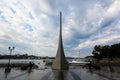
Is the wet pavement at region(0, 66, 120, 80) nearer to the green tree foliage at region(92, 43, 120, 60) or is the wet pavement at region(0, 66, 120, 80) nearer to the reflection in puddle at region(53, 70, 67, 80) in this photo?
the reflection in puddle at region(53, 70, 67, 80)

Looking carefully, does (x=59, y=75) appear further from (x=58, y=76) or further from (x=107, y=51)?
(x=107, y=51)

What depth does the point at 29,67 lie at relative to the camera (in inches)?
1863

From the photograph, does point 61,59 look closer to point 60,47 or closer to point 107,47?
point 60,47

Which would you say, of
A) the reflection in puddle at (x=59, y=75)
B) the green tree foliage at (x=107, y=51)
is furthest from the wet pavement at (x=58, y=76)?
the green tree foliage at (x=107, y=51)

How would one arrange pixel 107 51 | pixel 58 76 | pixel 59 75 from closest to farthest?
pixel 58 76
pixel 59 75
pixel 107 51

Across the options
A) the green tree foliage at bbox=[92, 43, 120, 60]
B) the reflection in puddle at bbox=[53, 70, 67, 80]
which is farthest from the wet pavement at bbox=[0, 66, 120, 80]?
the green tree foliage at bbox=[92, 43, 120, 60]

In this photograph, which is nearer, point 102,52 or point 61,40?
point 61,40

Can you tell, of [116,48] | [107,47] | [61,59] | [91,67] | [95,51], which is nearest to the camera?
[61,59]

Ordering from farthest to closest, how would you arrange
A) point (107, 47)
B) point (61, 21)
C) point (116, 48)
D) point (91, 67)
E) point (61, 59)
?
point (107, 47) → point (116, 48) → point (91, 67) → point (61, 21) → point (61, 59)

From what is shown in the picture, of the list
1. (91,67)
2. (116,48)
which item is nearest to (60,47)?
(91,67)

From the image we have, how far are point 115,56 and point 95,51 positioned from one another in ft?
46.3

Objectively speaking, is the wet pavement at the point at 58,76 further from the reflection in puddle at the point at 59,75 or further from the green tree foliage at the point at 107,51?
the green tree foliage at the point at 107,51

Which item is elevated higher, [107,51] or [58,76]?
[107,51]

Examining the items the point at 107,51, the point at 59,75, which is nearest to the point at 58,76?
the point at 59,75
